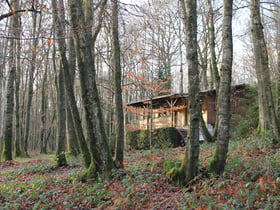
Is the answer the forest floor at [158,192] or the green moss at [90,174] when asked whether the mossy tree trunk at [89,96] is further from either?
the forest floor at [158,192]

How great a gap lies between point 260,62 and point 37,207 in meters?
9.28

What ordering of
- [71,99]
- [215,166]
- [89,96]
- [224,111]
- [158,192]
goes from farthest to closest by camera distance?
[71,99] < [89,96] < [215,166] < [224,111] < [158,192]

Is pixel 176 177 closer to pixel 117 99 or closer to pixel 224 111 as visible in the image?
pixel 224 111

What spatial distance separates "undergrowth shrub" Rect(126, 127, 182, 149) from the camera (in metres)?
17.8

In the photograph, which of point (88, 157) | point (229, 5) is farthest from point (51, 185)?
point (229, 5)

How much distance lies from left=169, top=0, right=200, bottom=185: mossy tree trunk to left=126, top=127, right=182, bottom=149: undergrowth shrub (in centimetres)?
949

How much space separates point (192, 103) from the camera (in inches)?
246

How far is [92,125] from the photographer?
24.2 ft

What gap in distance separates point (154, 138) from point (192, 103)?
12.6m

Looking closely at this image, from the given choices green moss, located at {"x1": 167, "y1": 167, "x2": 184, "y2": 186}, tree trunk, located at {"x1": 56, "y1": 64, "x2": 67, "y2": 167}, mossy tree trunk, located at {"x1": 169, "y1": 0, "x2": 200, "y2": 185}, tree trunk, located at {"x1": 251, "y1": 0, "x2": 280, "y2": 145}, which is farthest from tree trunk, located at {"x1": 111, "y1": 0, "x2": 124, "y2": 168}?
tree trunk, located at {"x1": 251, "y1": 0, "x2": 280, "y2": 145}

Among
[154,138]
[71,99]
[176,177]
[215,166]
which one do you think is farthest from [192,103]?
[154,138]

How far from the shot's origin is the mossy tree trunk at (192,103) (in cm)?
623

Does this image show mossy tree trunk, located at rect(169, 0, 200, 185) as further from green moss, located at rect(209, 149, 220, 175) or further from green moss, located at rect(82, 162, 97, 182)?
green moss, located at rect(82, 162, 97, 182)

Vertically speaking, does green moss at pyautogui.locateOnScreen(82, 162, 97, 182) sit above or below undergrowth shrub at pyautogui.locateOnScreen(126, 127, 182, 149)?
below
